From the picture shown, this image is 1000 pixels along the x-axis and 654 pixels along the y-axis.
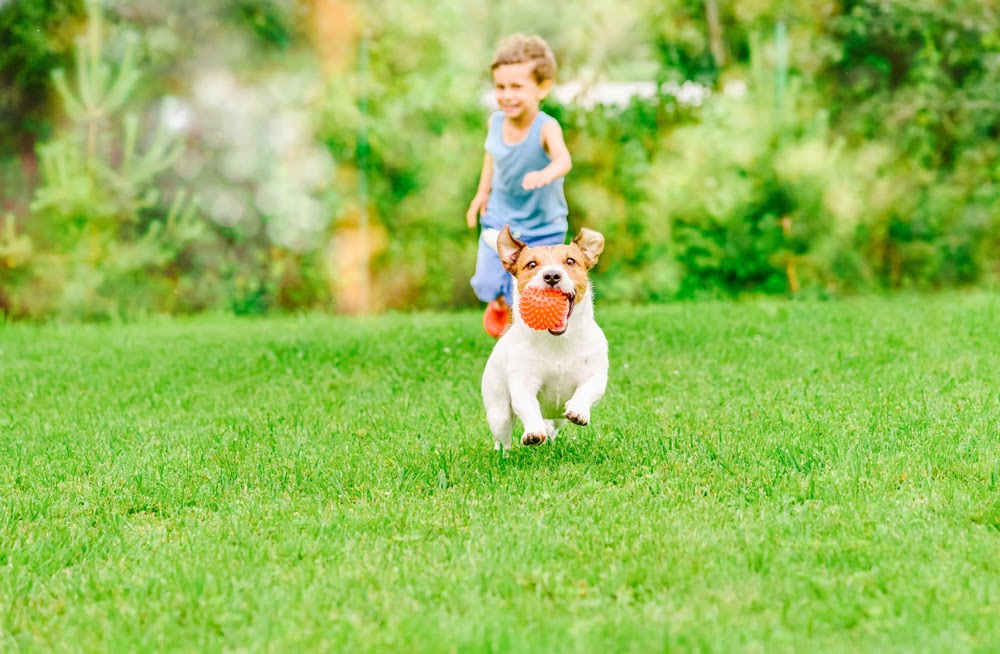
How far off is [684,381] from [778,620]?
381 centimetres

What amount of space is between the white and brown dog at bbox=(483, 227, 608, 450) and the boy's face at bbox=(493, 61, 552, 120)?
7.22 feet

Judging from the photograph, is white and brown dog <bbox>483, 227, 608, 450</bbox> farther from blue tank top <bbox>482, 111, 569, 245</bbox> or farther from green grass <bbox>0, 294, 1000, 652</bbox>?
blue tank top <bbox>482, 111, 569, 245</bbox>

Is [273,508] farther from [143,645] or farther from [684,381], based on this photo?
[684,381]

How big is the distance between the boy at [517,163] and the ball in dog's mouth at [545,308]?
7.38 feet

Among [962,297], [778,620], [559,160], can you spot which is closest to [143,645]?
[778,620]

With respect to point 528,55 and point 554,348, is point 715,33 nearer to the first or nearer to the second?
point 528,55

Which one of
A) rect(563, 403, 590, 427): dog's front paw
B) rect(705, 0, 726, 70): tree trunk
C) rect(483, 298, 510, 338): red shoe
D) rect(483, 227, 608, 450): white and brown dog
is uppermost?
rect(705, 0, 726, 70): tree trunk

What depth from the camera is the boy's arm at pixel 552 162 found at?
228 inches

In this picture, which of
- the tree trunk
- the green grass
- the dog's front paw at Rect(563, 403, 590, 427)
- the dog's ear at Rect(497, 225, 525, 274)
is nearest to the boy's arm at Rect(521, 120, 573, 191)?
the dog's ear at Rect(497, 225, 525, 274)

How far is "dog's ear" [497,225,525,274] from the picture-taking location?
472 centimetres

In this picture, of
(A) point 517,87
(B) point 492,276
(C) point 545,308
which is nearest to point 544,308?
(C) point 545,308

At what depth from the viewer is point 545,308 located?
440cm

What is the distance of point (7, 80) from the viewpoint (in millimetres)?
11234

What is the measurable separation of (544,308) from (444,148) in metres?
7.24
